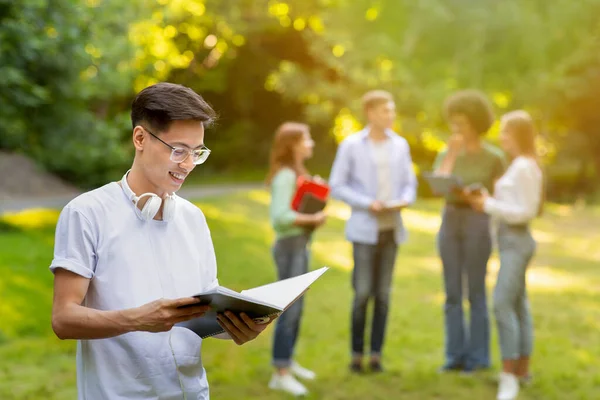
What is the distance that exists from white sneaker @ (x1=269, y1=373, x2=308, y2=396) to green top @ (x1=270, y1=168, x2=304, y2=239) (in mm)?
1133

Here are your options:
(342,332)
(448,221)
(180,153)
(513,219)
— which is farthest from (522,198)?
(180,153)

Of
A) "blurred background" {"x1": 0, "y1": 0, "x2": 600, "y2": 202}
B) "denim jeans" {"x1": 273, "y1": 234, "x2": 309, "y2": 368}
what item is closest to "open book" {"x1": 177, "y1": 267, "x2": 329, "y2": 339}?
"denim jeans" {"x1": 273, "y1": 234, "x2": 309, "y2": 368}

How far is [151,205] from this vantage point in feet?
9.31

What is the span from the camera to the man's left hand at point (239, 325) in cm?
291

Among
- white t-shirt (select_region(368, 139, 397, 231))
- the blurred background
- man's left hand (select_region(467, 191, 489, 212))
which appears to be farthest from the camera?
the blurred background

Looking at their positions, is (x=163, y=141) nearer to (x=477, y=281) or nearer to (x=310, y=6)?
(x=477, y=281)

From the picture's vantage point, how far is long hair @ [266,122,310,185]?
23.7ft

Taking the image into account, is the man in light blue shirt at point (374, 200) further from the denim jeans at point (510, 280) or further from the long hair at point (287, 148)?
the denim jeans at point (510, 280)

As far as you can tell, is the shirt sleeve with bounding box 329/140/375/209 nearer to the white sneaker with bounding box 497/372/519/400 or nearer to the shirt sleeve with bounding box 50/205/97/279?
the white sneaker with bounding box 497/372/519/400

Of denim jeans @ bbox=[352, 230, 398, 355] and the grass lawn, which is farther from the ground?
denim jeans @ bbox=[352, 230, 398, 355]

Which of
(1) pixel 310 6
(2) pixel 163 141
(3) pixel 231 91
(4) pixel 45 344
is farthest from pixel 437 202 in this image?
(2) pixel 163 141

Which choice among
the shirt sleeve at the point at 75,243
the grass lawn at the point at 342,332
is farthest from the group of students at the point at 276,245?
the grass lawn at the point at 342,332

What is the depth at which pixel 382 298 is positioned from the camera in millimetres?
7645

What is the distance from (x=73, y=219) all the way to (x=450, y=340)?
569 centimetres
